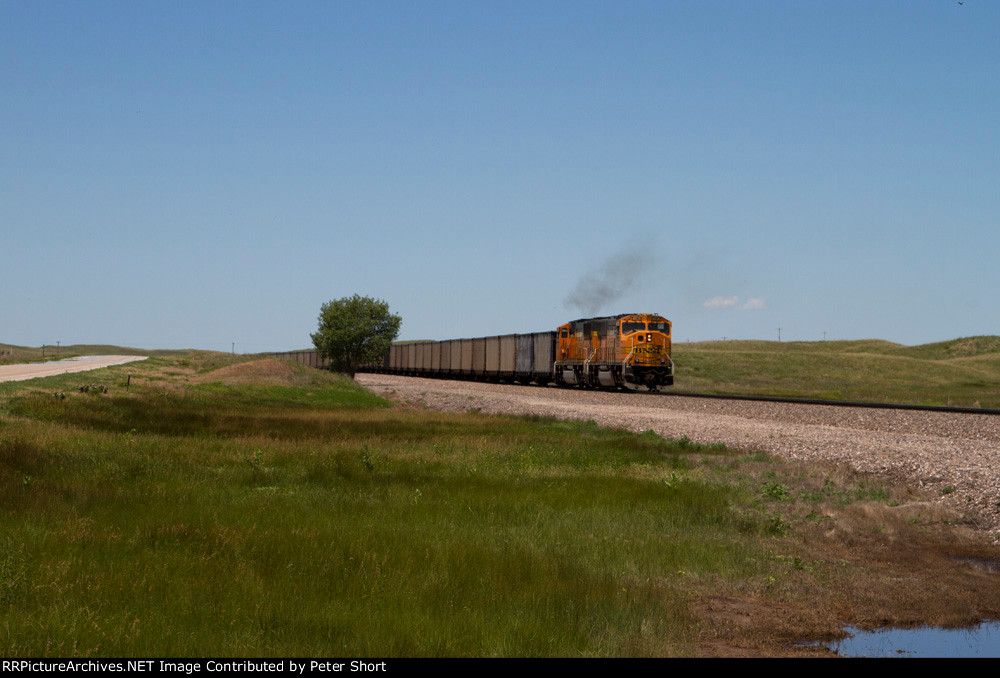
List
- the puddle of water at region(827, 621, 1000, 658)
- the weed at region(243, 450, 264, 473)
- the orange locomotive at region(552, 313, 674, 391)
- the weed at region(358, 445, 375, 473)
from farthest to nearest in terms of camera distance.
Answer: the orange locomotive at region(552, 313, 674, 391), the weed at region(358, 445, 375, 473), the weed at region(243, 450, 264, 473), the puddle of water at region(827, 621, 1000, 658)

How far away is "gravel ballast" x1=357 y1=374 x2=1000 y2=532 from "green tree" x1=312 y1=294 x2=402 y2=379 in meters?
47.2

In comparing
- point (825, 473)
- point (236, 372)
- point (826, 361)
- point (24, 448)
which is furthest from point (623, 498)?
point (826, 361)

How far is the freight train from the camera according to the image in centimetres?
4825

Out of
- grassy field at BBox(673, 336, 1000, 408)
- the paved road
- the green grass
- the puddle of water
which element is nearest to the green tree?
the paved road

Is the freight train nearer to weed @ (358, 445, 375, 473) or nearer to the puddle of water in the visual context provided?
weed @ (358, 445, 375, 473)

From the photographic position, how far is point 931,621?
9.87 metres

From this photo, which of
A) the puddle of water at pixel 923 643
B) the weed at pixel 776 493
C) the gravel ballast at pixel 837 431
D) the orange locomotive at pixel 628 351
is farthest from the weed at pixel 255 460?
the orange locomotive at pixel 628 351

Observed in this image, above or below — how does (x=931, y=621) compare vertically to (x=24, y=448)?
below

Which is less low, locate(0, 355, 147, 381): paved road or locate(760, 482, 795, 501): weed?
locate(0, 355, 147, 381): paved road

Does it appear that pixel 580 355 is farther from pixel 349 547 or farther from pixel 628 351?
pixel 349 547

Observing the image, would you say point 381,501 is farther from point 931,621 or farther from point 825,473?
point 825,473

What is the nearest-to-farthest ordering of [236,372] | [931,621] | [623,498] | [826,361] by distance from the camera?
[931,621], [623,498], [236,372], [826,361]

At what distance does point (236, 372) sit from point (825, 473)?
51.7m

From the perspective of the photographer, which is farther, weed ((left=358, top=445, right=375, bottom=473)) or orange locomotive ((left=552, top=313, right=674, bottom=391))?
orange locomotive ((left=552, top=313, right=674, bottom=391))
